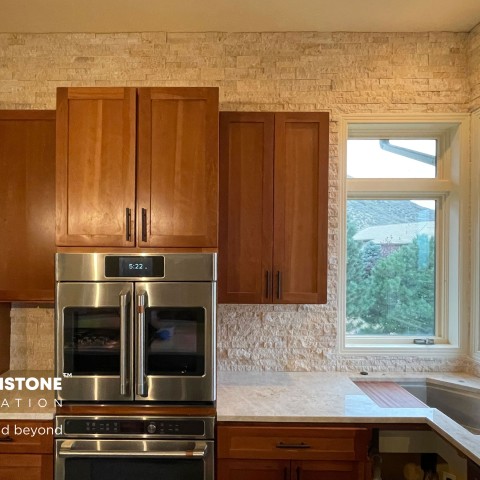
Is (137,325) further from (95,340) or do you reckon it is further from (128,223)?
(128,223)

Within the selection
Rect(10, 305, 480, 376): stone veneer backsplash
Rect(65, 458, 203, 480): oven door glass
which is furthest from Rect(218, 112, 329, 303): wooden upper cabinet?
Rect(65, 458, 203, 480): oven door glass

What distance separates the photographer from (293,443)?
171 cm

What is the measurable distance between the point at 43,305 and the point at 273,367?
147cm

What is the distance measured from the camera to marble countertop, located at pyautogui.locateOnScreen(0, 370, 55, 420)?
67.6 inches

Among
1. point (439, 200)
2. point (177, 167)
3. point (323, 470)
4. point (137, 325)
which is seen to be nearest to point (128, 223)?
point (177, 167)

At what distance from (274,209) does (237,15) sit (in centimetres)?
114

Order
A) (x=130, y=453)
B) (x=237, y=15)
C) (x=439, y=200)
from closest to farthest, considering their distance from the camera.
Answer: (x=130, y=453)
(x=237, y=15)
(x=439, y=200)

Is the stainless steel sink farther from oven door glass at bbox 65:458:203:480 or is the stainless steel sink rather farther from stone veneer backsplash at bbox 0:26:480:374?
oven door glass at bbox 65:458:203:480

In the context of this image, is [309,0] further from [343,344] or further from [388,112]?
[343,344]

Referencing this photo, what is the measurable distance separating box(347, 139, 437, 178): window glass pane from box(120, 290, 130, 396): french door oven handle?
5.22 ft

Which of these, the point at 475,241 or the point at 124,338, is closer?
the point at 124,338

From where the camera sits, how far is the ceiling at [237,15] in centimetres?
205

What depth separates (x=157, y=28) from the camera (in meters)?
2.29

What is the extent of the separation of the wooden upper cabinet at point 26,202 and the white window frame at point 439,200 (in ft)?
5.53
